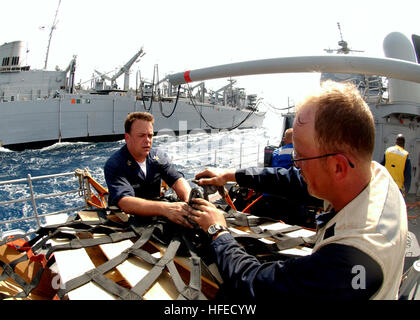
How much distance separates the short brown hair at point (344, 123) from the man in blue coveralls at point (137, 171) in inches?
65.0

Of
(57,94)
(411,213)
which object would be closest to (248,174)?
(411,213)

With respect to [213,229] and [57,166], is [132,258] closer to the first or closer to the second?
[213,229]

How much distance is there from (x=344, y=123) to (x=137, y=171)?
2223 mm

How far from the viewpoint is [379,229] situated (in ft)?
2.64

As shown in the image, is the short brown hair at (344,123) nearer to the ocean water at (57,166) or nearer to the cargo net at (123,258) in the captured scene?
the cargo net at (123,258)

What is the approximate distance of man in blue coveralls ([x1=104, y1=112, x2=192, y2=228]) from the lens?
2.37m

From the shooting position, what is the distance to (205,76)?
247cm

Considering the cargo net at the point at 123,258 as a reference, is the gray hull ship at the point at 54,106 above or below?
above

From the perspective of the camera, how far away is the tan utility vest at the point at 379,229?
786mm

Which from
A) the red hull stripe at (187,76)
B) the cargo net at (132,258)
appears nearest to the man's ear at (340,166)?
the cargo net at (132,258)

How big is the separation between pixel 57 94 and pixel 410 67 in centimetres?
3023

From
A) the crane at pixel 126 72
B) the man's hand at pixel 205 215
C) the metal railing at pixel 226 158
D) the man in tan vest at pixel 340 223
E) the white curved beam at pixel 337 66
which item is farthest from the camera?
the crane at pixel 126 72

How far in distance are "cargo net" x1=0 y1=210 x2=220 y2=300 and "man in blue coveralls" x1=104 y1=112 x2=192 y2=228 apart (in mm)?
298
